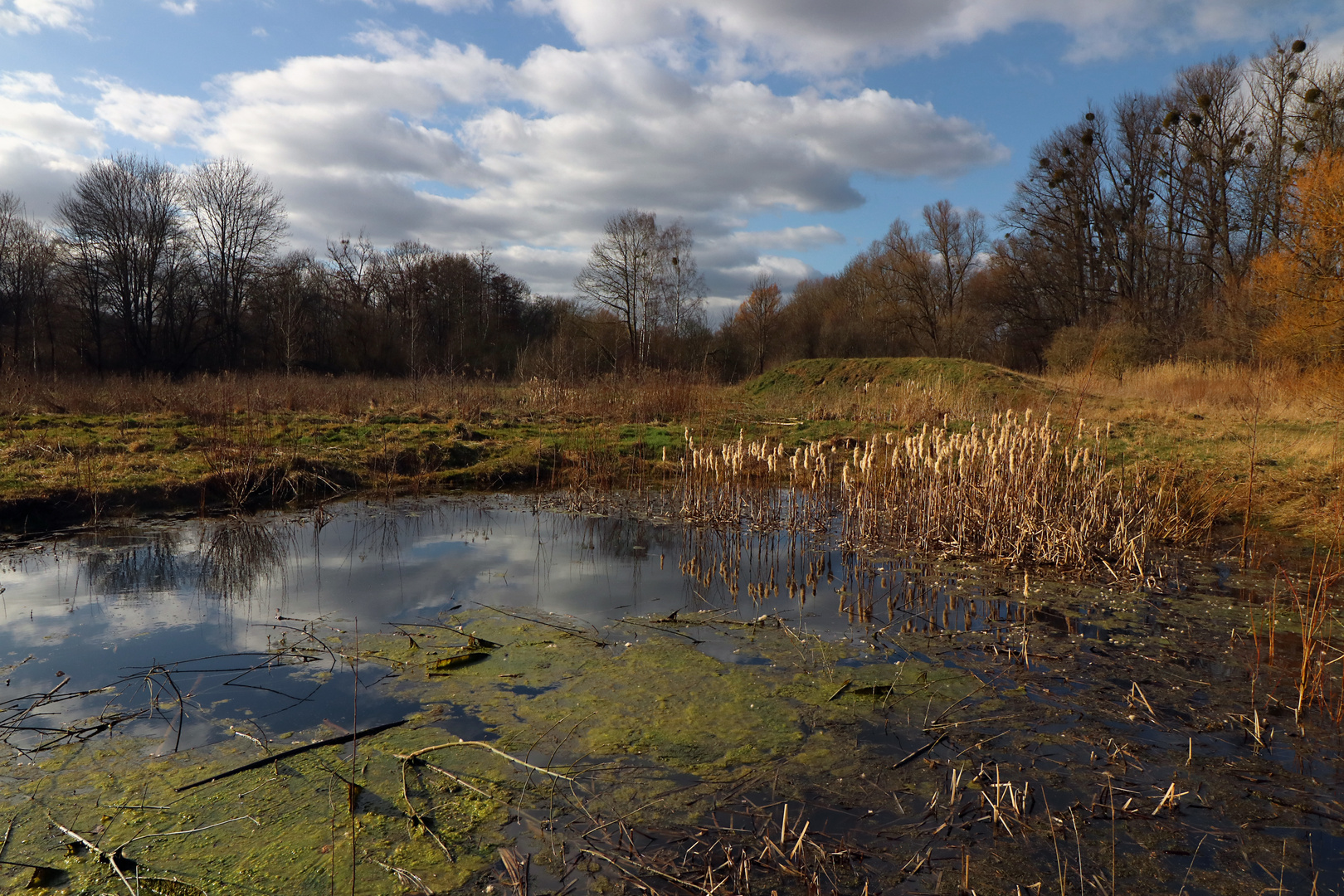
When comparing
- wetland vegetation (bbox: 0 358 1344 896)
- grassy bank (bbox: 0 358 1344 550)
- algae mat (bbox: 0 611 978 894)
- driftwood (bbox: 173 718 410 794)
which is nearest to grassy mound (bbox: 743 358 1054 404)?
grassy bank (bbox: 0 358 1344 550)

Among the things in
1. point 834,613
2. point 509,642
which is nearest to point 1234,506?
point 834,613

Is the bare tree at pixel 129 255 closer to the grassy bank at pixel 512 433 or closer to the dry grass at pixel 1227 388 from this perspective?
the grassy bank at pixel 512 433

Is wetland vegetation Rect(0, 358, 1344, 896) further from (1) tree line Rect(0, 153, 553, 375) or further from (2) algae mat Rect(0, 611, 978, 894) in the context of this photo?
(1) tree line Rect(0, 153, 553, 375)

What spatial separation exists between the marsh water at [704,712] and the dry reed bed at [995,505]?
40cm

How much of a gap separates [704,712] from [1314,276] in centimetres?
1945

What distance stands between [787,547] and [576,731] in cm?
394

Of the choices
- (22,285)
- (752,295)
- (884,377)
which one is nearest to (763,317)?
(752,295)

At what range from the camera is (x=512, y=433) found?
13.0 metres

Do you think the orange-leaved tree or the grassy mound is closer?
the orange-leaved tree

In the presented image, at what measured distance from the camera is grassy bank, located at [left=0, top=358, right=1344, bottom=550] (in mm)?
8188

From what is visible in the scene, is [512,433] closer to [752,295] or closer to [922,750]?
[922,750]

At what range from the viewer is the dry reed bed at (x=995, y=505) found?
6363 mm

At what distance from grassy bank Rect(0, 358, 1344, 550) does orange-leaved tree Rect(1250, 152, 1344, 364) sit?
3.10 feet

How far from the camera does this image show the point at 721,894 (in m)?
2.37
